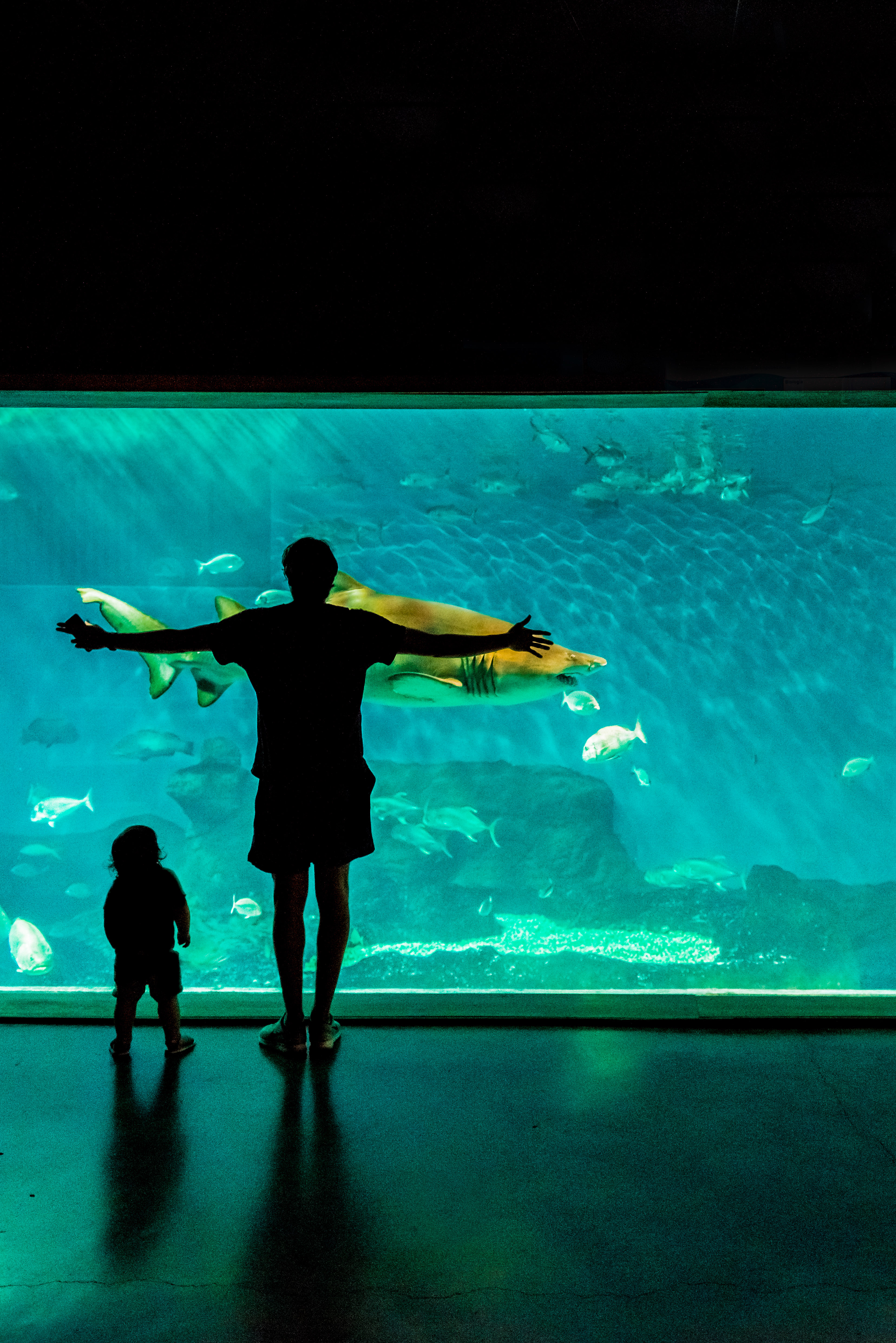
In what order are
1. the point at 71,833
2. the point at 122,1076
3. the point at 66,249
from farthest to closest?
the point at 71,833 → the point at 66,249 → the point at 122,1076

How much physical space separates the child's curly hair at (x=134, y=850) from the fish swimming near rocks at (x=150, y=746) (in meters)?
1.80

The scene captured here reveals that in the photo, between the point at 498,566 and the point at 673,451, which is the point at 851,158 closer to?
the point at 673,451

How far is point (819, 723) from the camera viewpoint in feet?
14.1

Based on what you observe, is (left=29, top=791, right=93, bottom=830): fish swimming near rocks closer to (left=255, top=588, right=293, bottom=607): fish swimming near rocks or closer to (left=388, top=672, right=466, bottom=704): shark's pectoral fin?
(left=255, top=588, right=293, bottom=607): fish swimming near rocks

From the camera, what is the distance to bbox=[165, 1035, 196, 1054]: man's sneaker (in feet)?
9.22

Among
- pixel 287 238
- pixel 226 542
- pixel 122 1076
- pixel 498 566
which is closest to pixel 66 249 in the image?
pixel 287 238

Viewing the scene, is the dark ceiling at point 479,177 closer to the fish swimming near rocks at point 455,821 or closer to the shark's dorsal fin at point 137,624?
the shark's dorsal fin at point 137,624

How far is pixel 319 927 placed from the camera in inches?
108

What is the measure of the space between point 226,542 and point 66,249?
1.31 meters

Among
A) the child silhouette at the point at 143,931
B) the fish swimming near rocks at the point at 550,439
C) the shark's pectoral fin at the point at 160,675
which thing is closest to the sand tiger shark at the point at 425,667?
the shark's pectoral fin at the point at 160,675

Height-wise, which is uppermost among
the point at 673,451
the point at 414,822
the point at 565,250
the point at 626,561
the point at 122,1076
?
the point at 565,250

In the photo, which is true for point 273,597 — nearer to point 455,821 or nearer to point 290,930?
point 455,821

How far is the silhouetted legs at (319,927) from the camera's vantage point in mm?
2717

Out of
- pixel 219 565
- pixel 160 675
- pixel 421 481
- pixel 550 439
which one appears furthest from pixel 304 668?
pixel 550 439
